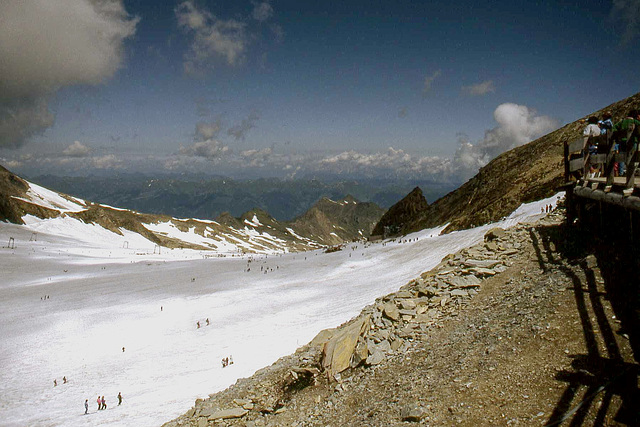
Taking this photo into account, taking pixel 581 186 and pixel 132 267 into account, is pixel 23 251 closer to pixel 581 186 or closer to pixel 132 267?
pixel 132 267

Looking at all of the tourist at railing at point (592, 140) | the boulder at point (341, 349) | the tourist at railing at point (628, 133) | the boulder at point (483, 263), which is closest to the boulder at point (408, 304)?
the boulder at point (341, 349)

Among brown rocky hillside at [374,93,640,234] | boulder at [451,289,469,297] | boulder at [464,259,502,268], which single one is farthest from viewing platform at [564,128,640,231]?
brown rocky hillside at [374,93,640,234]

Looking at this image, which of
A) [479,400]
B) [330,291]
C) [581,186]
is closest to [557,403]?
[479,400]

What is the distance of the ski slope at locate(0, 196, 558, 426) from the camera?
2750 centimetres

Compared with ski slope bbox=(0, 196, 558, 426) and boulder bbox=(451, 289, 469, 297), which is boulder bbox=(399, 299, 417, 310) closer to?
boulder bbox=(451, 289, 469, 297)

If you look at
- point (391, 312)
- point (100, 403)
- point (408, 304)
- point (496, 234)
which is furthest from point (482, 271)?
point (100, 403)

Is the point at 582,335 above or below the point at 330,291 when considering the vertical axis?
above

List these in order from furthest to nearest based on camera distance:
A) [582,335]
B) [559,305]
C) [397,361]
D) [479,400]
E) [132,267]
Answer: [132,267]
[397,361]
[559,305]
[582,335]
[479,400]

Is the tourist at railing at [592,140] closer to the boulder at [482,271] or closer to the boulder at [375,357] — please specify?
the boulder at [482,271]

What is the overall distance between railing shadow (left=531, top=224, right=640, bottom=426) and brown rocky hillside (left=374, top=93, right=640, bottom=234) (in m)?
24.6

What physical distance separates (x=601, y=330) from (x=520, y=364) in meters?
1.94

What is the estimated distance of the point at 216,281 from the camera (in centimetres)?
6359

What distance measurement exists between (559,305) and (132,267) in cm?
10150

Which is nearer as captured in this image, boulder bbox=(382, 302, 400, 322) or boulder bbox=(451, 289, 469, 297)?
boulder bbox=(382, 302, 400, 322)
